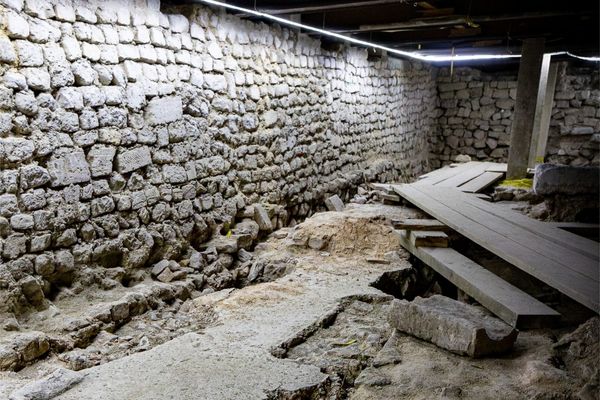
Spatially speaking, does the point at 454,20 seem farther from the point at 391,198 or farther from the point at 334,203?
the point at 334,203

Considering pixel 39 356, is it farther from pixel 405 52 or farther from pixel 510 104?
pixel 510 104

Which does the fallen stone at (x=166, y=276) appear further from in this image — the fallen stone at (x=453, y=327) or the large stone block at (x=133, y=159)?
the fallen stone at (x=453, y=327)

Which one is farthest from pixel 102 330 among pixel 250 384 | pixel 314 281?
pixel 314 281

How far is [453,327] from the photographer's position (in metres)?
2.60

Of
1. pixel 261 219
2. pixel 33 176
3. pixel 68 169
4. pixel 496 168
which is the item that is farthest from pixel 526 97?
pixel 33 176

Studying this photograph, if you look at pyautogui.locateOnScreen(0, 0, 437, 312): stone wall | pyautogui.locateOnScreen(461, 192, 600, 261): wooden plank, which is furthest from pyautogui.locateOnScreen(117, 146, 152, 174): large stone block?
pyautogui.locateOnScreen(461, 192, 600, 261): wooden plank

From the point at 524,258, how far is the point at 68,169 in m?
3.48

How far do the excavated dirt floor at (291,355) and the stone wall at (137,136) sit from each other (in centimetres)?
46

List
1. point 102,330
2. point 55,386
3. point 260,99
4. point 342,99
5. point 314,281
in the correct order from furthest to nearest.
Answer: point 342,99 → point 260,99 → point 314,281 → point 102,330 → point 55,386

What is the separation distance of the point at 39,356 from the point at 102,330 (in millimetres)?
466

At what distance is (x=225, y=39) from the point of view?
482 cm

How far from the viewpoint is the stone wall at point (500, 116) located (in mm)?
10484

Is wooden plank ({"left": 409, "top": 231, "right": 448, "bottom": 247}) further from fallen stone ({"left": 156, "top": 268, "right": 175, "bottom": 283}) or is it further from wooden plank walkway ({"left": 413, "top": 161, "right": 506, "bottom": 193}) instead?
fallen stone ({"left": 156, "top": 268, "right": 175, "bottom": 283})

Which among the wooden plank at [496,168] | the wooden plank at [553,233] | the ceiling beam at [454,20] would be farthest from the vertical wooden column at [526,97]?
the wooden plank at [553,233]
